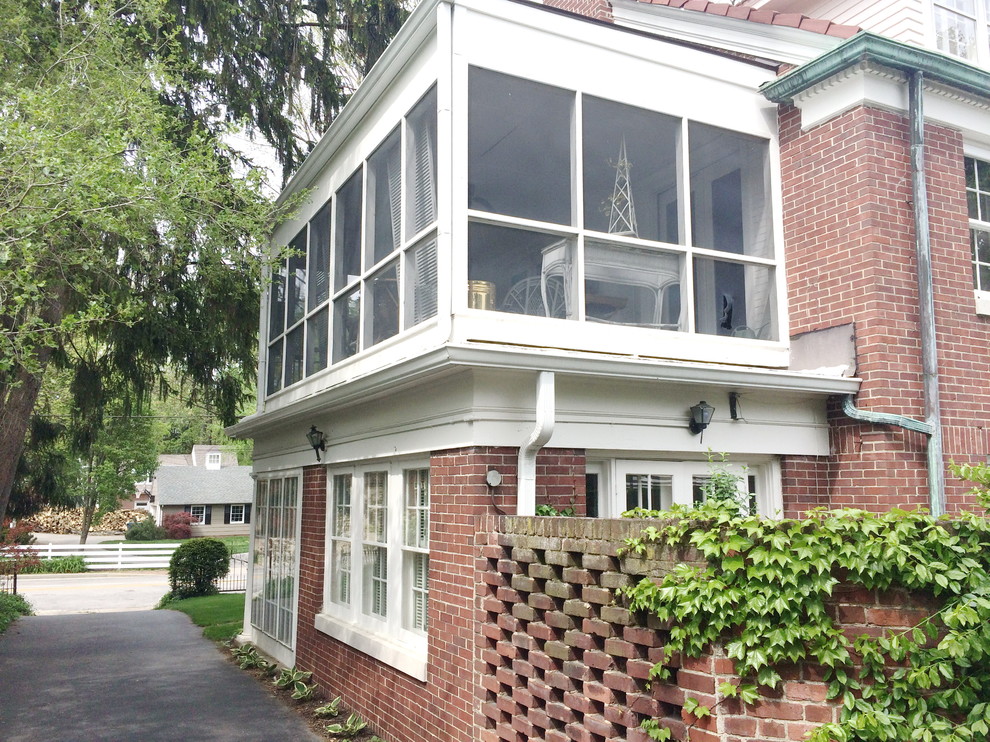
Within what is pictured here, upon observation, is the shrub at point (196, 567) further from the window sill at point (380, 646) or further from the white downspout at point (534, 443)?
the white downspout at point (534, 443)

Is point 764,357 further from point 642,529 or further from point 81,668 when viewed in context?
point 81,668

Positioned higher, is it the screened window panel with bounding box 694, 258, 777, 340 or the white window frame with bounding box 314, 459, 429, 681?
the screened window panel with bounding box 694, 258, 777, 340

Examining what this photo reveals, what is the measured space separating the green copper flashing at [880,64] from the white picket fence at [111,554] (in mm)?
31367

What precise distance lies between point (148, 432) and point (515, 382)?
1594 inches

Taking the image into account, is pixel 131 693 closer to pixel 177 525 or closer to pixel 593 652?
pixel 593 652

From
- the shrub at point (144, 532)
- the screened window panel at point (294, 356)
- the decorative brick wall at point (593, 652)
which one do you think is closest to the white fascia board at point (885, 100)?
the decorative brick wall at point (593, 652)

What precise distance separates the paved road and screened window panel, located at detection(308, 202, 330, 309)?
13.5 meters

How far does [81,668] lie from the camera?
36.9 feet

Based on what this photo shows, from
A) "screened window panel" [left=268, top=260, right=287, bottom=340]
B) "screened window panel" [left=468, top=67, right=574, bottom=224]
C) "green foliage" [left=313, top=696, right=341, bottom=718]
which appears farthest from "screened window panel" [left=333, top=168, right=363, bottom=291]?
"green foliage" [left=313, top=696, right=341, bottom=718]

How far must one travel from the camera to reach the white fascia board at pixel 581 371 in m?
5.64

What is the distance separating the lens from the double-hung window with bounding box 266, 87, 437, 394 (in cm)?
685

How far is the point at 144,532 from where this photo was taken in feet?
149

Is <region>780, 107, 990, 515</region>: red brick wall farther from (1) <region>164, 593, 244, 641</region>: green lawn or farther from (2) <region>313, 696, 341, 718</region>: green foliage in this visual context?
(1) <region>164, 593, 244, 641</region>: green lawn

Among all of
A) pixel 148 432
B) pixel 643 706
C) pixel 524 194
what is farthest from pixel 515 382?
pixel 148 432
